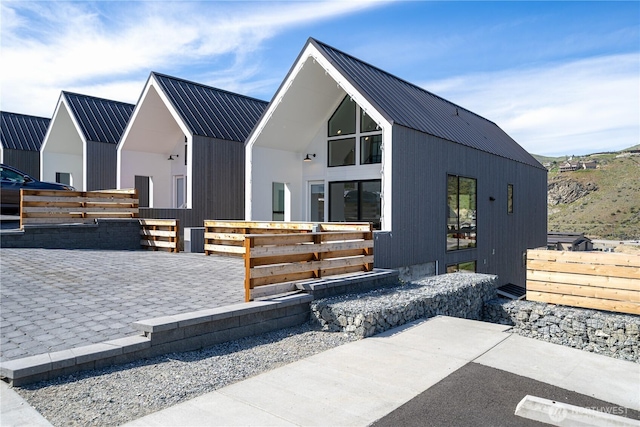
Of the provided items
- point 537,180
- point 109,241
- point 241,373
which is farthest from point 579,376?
point 537,180

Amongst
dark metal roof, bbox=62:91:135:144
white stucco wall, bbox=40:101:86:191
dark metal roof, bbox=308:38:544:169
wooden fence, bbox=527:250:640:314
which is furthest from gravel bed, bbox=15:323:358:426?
white stucco wall, bbox=40:101:86:191

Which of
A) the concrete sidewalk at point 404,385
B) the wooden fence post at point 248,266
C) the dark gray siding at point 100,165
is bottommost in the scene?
the concrete sidewalk at point 404,385

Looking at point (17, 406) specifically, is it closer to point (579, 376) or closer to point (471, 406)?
point (471, 406)

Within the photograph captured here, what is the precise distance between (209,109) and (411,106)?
7947mm

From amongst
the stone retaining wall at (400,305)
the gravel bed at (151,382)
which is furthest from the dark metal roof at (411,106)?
the gravel bed at (151,382)

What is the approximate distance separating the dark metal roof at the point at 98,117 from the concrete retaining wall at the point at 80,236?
24.1 feet

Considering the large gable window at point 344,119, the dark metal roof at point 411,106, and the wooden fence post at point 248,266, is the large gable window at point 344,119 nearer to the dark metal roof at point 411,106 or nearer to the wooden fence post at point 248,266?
the dark metal roof at point 411,106

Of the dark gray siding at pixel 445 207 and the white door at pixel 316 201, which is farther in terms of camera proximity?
the white door at pixel 316 201

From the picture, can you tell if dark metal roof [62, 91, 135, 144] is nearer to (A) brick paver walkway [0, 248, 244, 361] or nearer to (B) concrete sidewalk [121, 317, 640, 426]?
(A) brick paver walkway [0, 248, 244, 361]

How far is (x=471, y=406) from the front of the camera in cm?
378

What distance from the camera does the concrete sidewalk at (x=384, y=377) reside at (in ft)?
11.6

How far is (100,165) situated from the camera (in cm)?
1880

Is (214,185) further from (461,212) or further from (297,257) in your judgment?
(297,257)

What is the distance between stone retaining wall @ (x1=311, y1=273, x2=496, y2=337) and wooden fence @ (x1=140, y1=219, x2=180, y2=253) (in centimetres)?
738
